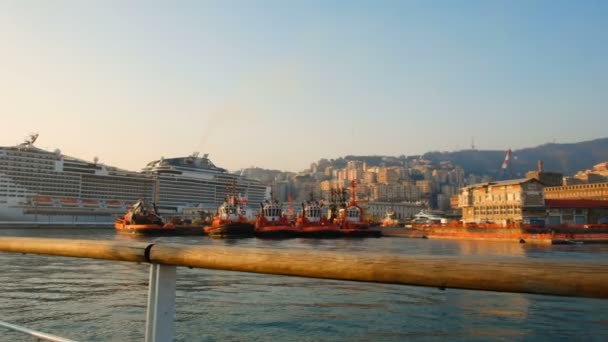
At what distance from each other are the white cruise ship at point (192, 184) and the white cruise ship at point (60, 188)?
2865 millimetres

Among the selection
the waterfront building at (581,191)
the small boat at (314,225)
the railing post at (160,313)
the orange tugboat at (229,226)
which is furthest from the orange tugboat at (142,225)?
the waterfront building at (581,191)

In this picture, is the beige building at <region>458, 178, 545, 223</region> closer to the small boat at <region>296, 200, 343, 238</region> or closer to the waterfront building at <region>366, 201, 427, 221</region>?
the small boat at <region>296, 200, 343, 238</region>

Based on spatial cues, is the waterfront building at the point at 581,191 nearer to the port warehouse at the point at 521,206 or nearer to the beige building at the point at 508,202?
the port warehouse at the point at 521,206

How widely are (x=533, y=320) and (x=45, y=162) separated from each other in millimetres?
70333

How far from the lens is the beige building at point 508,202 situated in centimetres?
5312

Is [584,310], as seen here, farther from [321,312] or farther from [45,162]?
[45,162]

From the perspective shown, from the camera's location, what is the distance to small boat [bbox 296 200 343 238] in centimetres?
5012

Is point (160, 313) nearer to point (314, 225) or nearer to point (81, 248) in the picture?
point (81, 248)

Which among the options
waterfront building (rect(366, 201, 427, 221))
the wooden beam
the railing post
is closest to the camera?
the wooden beam

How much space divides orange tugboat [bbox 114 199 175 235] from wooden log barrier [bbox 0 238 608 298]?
50931 mm

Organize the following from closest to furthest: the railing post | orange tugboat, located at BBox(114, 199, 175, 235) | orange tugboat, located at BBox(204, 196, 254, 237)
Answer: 1. the railing post
2. orange tugboat, located at BBox(204, 196, 254, 237)
3. orange tugboat, located at BBox(114, 199, 175, 235)

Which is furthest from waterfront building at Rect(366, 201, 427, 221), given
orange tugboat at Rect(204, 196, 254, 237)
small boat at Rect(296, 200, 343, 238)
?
orange tugboat at Rect(204, 196, 254, 237)

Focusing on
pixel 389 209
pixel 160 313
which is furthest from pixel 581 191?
pixel 160 313

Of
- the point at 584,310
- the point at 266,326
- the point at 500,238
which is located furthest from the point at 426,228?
the point at 266,326
